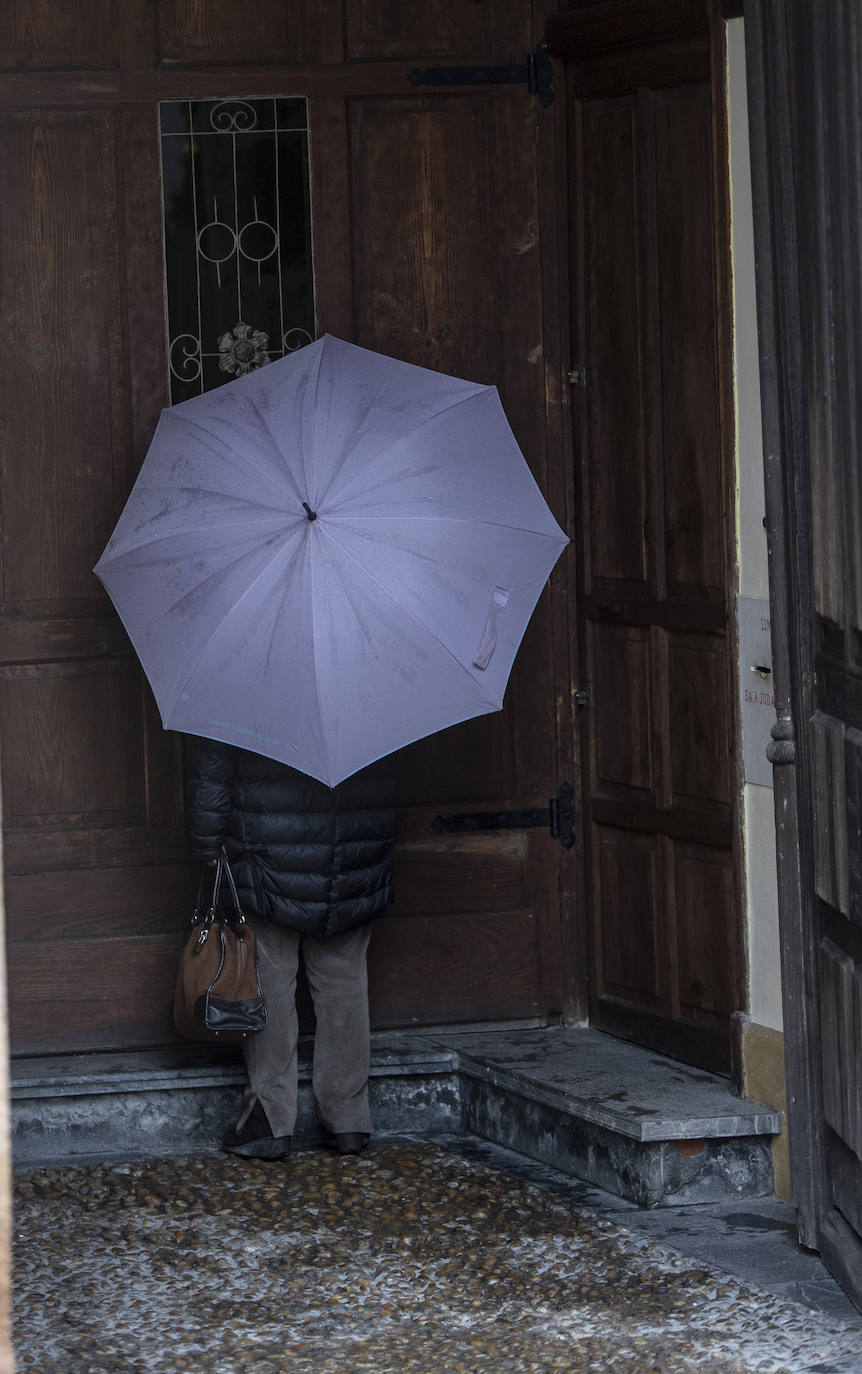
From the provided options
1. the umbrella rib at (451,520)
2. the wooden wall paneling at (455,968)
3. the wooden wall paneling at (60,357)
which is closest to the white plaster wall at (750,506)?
the umbrella rib at (451,520)

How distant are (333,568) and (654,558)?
122 centimetres

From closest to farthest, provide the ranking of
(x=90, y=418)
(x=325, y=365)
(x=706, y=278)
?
1. (x=325, y=365)
2. (x=706, y=278)
3. (x=90, y=418)

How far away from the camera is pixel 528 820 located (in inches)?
223

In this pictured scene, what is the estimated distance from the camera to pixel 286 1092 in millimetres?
5074

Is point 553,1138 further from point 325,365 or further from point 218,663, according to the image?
point 325,365

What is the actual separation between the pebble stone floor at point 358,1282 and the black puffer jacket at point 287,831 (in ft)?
2.34

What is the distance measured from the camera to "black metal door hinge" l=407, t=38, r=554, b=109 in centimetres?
544

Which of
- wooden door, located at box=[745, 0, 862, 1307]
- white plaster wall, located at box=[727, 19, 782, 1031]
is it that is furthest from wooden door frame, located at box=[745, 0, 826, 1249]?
white plaster wall, located at box=[727, 19, 782, 1031]

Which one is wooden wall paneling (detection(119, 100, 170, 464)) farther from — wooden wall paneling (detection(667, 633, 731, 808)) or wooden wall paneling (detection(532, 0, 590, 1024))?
wooden wall paneling (detection(667, 633, 731, 808))

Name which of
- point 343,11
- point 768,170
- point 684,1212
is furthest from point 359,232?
point 684,1212

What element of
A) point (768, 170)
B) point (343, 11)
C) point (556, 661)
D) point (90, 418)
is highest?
point (343, 11)

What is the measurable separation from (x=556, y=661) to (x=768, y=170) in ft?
5.67

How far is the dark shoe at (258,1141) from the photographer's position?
5.09m

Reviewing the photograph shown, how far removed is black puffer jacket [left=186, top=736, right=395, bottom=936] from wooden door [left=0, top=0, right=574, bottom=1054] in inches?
24.9
